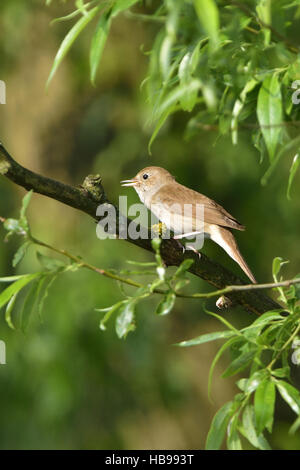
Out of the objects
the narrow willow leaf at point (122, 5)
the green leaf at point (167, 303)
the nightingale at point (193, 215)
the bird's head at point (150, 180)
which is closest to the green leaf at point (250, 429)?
the green leaf at point (167, 303)

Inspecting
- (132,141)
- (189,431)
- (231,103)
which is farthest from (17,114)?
(231,103)

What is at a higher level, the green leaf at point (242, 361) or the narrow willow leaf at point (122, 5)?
the narrow willow leaf at point (122, 5)

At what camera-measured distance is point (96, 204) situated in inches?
135

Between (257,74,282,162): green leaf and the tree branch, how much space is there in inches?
22.0

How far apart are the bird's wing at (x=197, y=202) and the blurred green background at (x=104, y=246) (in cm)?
298

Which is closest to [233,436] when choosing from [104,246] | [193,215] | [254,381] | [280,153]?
[254,381]

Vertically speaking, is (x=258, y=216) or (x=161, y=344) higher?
(x=258, y=216)

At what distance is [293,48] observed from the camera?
9.46 feet

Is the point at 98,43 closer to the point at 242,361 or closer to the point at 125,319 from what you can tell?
the point at 125,319

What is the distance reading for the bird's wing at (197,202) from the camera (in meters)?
5.07

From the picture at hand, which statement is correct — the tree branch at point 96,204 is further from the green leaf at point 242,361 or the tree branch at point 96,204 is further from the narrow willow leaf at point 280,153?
the narrow willow leaf at point 280,153

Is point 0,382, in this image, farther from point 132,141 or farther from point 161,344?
point 132,141

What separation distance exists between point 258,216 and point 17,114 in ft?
12.5
